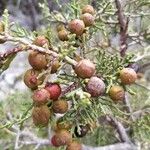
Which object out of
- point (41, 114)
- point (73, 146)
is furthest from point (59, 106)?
point (73, 146)

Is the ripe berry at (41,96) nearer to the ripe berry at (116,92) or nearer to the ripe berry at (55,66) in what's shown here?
the ripe berry at (55,66)

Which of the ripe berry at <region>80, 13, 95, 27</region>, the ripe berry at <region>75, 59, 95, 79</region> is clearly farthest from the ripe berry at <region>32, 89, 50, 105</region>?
the ripe berry at <region>80, 13, 95, 27</region>

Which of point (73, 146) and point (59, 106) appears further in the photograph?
point (73, 146)

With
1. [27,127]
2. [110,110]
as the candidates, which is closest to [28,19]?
[27,127]

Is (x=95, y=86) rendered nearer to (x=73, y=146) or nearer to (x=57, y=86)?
(x=57, y=86)

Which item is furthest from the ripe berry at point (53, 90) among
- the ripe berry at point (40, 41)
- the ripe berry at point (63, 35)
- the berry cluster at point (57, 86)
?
the ripe berry at point (63, 35)

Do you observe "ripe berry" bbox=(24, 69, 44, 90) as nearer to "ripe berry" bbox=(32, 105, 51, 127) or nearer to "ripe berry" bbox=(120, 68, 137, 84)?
"ripe berry" bbox=(32, 105, 51, 127)
